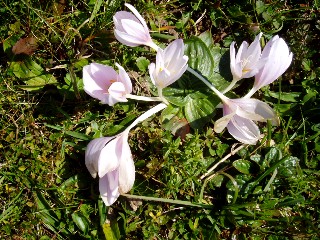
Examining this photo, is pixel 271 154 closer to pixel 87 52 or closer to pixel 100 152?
pixel 100 152

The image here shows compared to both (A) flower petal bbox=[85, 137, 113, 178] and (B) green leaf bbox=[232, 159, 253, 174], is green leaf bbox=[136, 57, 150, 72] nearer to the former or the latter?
(A) flower petal bbox=[85, 137, 113, 178]

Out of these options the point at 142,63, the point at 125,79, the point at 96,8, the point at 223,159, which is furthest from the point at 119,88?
the point at 223,159

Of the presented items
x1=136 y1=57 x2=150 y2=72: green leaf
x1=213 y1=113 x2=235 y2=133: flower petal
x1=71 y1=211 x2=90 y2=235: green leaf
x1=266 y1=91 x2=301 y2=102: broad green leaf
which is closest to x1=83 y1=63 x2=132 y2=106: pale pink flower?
x1=136 y1=57 x2=150 y2=72: green leaf

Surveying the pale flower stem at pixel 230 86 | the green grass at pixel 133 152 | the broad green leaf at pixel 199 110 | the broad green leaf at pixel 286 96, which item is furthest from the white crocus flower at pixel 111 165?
the broad green leaf at pixel 286 96

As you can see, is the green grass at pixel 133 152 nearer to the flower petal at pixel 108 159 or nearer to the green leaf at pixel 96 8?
the green leaf at pixel 96 8

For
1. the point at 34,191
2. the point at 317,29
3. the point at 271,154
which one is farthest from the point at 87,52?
the point at 317,29
